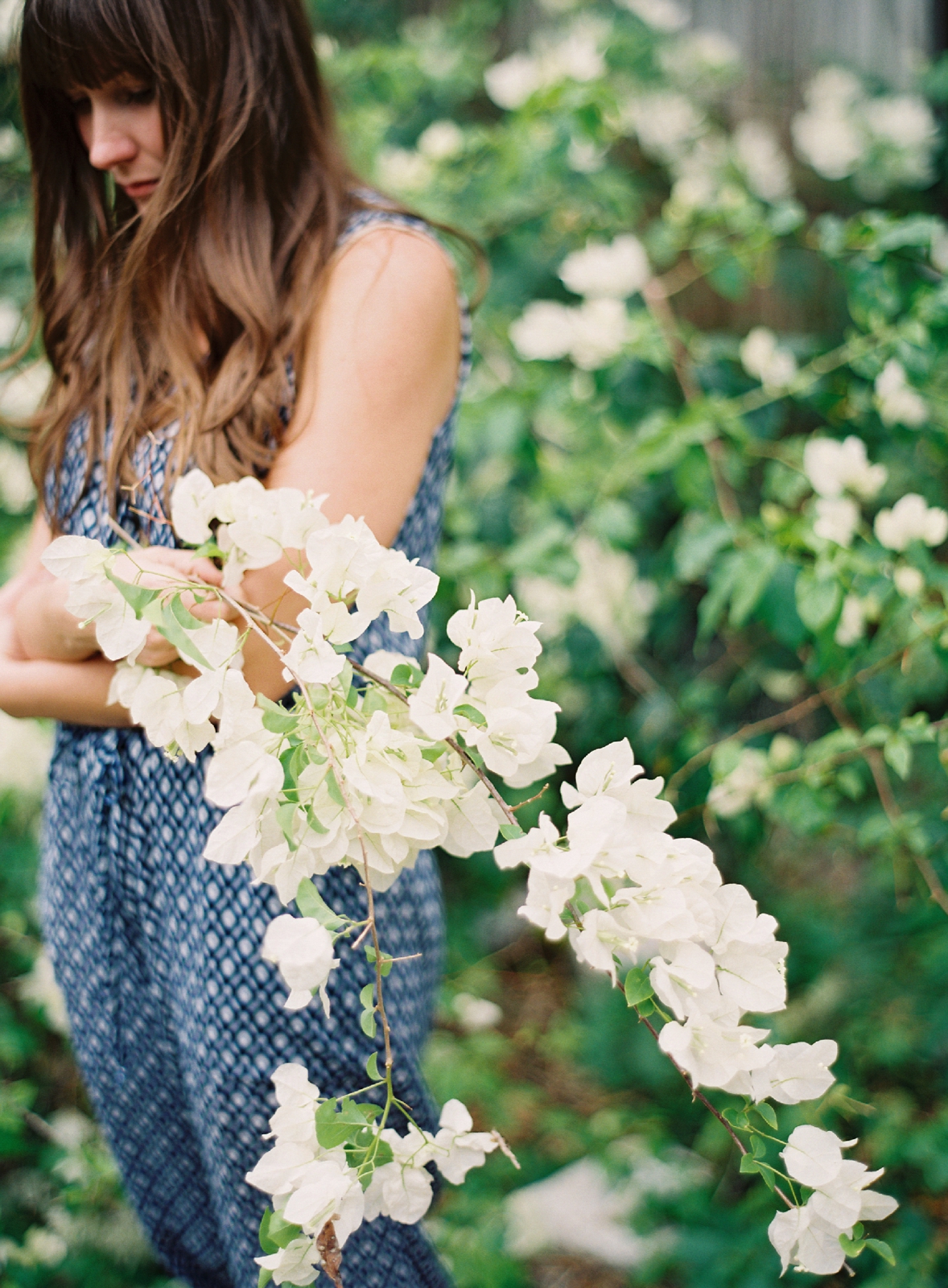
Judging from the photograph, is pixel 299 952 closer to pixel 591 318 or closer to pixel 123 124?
pixel 123 124

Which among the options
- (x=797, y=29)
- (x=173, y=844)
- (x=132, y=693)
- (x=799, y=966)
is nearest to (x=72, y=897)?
(x=173, y=844)

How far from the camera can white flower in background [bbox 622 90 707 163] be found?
2.32 meters

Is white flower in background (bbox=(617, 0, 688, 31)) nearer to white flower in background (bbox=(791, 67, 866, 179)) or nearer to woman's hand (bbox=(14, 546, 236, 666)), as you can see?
white flower in background (bbox=(791, 67, 866, 179))

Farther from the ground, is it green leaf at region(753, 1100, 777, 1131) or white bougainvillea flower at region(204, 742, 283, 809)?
white bougainvillea flower at region(204, 742, 283, 809)

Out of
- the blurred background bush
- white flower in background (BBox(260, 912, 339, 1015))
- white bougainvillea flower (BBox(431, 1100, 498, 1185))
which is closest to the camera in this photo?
white flower in background (BBox(260, 912, 339, 1015))

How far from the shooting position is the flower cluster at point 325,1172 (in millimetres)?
582

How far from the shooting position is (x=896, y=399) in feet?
4.55

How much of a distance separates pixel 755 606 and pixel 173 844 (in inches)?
31.0

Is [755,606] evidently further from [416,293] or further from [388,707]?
[388,707]

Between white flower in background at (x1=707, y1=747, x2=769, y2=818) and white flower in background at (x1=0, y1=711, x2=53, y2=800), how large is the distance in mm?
1199

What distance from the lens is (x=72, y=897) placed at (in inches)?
44.0

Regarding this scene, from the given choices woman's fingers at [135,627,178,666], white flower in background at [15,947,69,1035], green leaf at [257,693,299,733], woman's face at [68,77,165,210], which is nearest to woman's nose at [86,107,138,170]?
woman's face at [68,77,165,210]

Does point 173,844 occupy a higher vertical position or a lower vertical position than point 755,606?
higher

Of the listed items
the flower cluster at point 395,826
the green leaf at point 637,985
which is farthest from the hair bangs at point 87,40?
the green leaf at point 637,985
